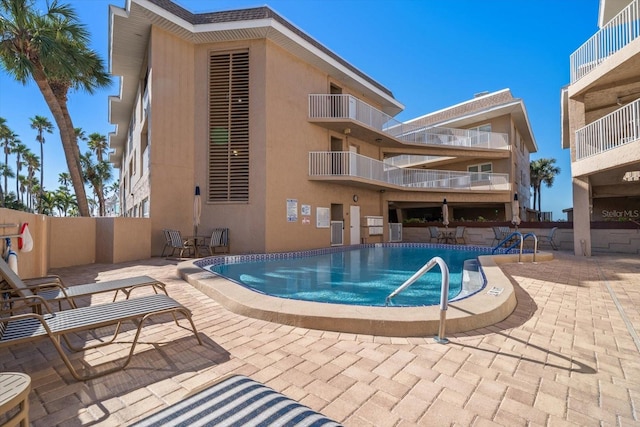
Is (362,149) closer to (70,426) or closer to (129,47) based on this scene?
(129,47)

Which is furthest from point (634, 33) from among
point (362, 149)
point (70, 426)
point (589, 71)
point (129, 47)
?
point (129, 47)

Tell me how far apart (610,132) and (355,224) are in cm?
1040

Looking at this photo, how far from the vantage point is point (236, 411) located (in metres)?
1.18

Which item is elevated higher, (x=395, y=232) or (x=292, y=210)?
(x=292, y=210)

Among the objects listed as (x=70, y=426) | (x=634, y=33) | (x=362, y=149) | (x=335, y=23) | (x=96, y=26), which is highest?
(x=335, y=23)

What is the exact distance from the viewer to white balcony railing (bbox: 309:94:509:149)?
1386 cm

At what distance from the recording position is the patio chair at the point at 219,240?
35.5 feet

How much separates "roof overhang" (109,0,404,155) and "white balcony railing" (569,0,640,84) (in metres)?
9.06

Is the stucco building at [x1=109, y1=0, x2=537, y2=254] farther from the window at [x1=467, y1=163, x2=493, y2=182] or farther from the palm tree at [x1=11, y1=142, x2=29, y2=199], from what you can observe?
the palm tree at [x1=11, y1=142, x2=29, y2=199]

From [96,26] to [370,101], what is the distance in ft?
44.5

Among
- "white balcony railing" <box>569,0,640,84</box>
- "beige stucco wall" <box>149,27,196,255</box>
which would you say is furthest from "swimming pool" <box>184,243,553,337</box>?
"white balcony railing" <box>569,0,640,84</box>

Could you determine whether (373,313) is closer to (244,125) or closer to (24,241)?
(24,241)

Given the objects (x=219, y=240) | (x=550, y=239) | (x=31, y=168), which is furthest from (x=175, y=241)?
(x=31, y=168)

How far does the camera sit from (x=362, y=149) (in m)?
16.8
